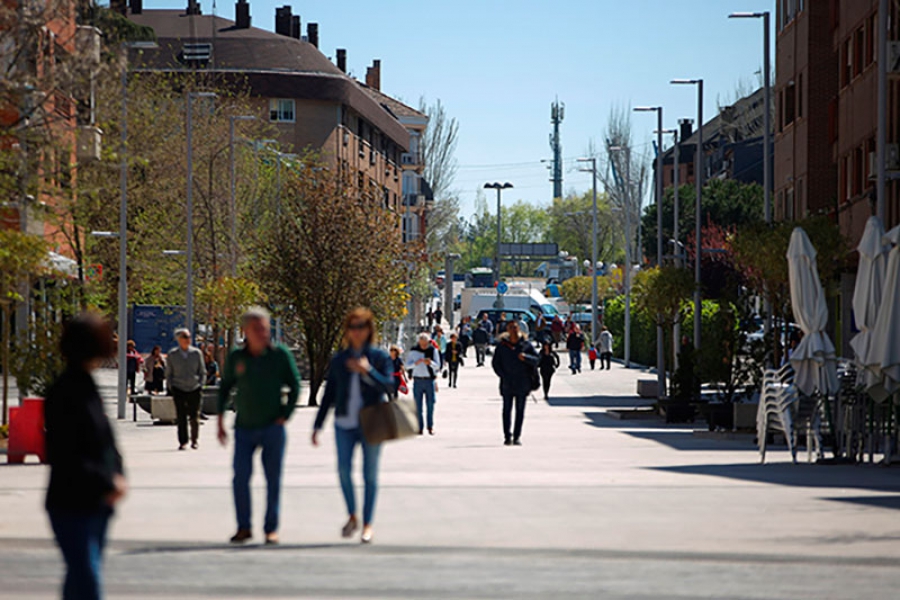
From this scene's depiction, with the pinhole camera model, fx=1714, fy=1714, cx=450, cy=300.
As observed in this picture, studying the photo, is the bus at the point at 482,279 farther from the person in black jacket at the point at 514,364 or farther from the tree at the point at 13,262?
the tree at the point at 13,262

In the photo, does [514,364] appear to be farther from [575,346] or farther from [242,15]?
[242,15]

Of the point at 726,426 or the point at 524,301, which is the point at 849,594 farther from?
the point at 524,301

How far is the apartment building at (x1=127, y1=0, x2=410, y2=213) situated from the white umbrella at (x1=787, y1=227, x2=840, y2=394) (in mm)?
56942

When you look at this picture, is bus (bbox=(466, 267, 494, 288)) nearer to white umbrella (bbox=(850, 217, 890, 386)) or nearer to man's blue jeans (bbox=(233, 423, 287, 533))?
white umbrella (bbox=(850, 217, 890, 386))

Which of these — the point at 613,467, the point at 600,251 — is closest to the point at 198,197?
the point at 613,467

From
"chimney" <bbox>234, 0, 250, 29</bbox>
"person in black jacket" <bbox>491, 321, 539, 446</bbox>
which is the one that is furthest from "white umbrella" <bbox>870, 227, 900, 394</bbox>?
"chimney" <bbox>234, 0, 250, 29</bbox>

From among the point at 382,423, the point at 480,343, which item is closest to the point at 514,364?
the point at 382,423

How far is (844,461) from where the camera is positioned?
805 inches

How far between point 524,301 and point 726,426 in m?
69.1

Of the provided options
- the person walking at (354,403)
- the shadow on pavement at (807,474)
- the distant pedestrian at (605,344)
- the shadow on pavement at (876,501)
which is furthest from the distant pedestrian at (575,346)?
the person walking at (354,403)

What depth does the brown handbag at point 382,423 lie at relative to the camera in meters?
11.7

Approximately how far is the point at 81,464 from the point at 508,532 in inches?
231

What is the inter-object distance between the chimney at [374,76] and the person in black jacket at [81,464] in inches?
5253

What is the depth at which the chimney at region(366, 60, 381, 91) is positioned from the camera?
459 feet
